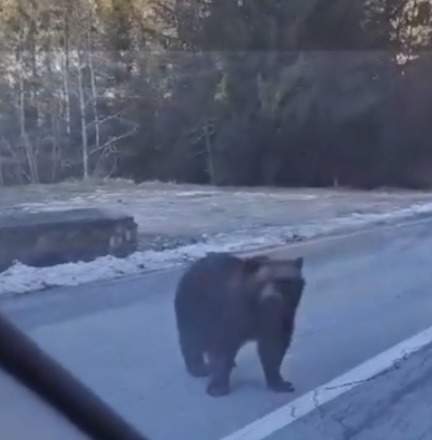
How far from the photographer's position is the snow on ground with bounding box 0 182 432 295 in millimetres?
5863

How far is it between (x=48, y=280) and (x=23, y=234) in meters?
0.26

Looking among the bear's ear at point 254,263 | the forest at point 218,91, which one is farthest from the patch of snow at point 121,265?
the bear's ear at point 254,263

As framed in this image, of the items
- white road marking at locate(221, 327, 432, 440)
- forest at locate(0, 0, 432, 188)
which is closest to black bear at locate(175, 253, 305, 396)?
white road marking at locate(221, 327, 432, 440)

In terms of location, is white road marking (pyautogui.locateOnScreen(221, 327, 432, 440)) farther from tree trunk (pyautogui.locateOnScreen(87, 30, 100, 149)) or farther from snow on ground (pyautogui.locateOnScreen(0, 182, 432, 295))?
tree trunk (pyautogui.locateOnScreen(87, 30, 100, 149))

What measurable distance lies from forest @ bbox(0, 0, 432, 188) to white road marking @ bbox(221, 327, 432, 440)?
4.71 ft

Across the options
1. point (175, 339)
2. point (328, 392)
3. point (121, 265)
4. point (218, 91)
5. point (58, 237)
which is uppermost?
point (218, 91)

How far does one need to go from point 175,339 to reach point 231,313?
1.28ft

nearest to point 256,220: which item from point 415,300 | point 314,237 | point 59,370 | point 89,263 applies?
point 314,237

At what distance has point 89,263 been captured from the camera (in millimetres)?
6199

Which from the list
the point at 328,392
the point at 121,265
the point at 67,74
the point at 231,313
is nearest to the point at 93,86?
the point at 67,74

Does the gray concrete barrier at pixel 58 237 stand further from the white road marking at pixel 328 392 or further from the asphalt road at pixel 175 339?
the white road marking at pixel 328 392

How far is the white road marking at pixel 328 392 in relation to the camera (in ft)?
15.3

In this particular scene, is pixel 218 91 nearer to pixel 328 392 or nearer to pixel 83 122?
pixel 83 122

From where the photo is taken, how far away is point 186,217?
7.06m
